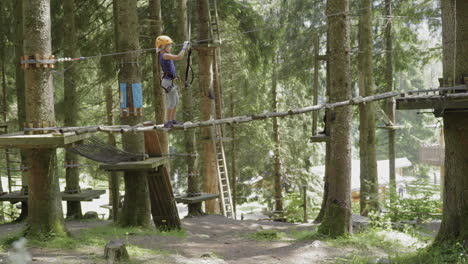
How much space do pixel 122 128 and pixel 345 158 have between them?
4.05m

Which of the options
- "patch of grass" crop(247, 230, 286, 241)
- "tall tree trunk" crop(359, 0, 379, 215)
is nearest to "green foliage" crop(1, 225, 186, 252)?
"patch of grass" crop(247, 230, 286, 241)

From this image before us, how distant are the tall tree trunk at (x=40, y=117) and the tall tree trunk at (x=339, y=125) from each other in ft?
15.2

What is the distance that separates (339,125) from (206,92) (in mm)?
5556

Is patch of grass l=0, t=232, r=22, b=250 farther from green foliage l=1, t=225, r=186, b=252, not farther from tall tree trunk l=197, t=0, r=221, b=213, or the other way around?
tall tree trunk l=197, t=0, r=221, b=213

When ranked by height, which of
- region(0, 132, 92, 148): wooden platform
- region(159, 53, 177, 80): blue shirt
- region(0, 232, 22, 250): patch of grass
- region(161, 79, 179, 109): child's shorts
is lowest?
region(0, 232, 22, 250): patch of grass

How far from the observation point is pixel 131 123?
8.92m

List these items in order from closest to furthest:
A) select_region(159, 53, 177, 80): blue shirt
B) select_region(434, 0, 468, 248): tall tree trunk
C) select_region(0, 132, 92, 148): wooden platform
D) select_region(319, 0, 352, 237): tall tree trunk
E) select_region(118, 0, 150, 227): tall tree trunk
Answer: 1. select_region(0, 132, 92, 148): wooden platform
2. select_region(434, 0, 468, 248): tall tree trunk
3. select_region(159, 53, 177, 80): blue shirt
4. select_region(319, 0, 352, 237): tall tree trunk
5. select_region(118, 0, 150, 227): tall tree trunk

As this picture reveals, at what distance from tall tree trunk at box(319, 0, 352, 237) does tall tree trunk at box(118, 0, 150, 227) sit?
11.3 ft

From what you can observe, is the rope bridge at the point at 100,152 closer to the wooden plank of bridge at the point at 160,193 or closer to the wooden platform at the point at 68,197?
the wooden plank of bridge at the point at 160,193

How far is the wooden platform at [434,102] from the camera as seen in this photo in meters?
6.29

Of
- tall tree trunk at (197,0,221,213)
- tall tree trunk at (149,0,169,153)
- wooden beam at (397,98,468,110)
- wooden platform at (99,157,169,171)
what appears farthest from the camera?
tall tree trunk at (197,0,221,213)

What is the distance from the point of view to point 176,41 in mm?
14148

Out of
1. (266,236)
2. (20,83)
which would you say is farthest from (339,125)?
(20,83)

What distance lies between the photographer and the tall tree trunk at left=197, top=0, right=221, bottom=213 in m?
13.2
